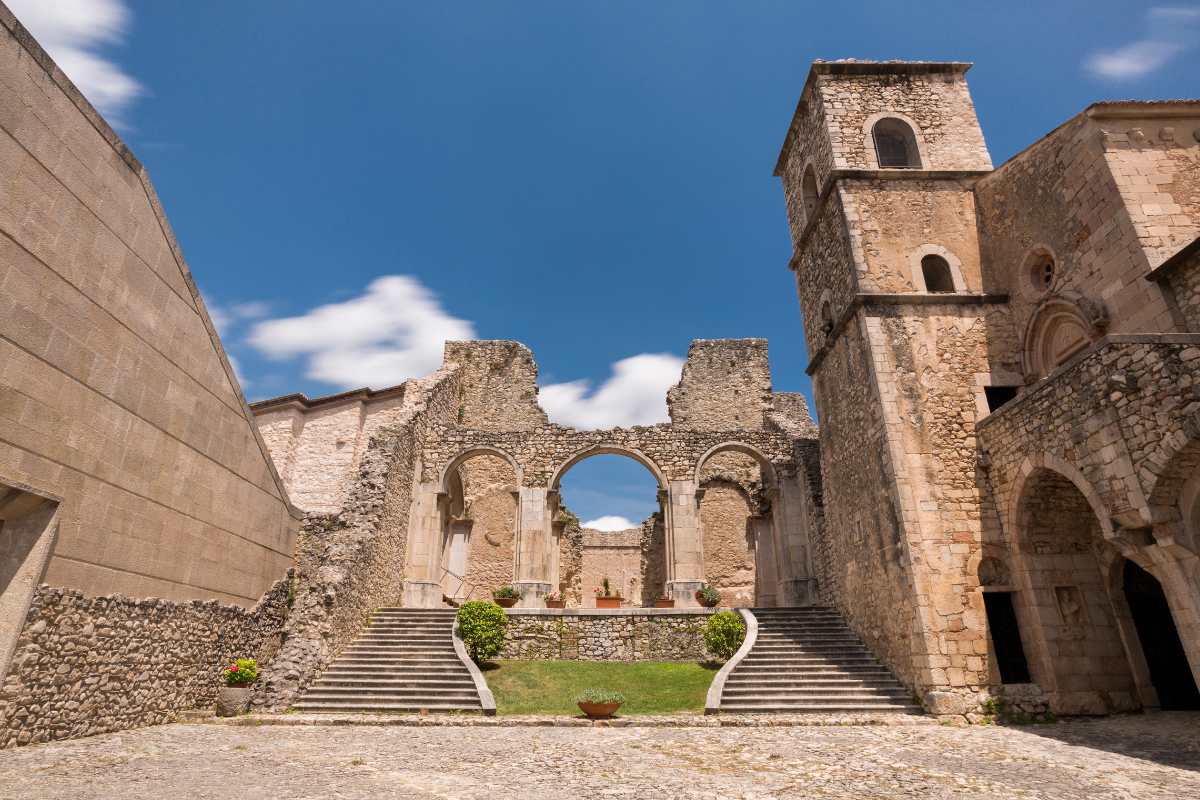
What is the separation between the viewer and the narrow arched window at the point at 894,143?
1427 cm

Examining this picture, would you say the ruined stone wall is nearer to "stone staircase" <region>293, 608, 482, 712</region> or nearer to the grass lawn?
the grass lawn

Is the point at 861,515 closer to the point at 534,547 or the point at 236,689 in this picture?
the point at 534,547

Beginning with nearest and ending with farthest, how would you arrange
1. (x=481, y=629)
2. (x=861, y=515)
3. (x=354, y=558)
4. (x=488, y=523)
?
(x=861, y=515) < (x=481, y=629) < (x=354, y=558) < (x=488, y=523)

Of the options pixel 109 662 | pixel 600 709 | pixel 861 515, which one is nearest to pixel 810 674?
pixel 861 515

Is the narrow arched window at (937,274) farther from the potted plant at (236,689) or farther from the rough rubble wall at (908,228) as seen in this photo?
the potted plant at (236,689)

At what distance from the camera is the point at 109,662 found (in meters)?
8.15

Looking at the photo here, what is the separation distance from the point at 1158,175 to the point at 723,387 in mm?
15719

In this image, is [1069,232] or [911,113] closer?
[1069,232]

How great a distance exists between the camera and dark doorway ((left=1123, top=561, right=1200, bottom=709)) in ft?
31.7

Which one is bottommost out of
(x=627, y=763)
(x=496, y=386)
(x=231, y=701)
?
(x=627, y=763)

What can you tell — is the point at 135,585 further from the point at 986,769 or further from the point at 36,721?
the point at 986,769

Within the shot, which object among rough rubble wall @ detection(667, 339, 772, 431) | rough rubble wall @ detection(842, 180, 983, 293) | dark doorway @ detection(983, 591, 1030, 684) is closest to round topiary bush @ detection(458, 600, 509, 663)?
dark doorway @ detection(983, 591, 1030, 684)

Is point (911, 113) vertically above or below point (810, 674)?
above

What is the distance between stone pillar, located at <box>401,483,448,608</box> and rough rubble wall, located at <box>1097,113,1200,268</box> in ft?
54.2
